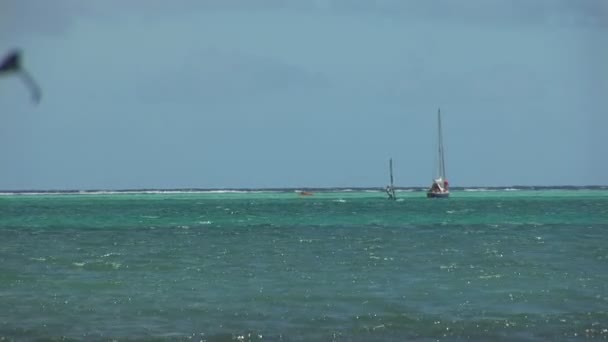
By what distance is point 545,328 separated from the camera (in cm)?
2195

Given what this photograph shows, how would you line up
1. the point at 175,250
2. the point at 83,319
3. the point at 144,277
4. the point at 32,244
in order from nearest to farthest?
the point at 83,319, the point at 144,277, the point at 175,250, the point at 32,244

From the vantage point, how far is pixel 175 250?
149ft

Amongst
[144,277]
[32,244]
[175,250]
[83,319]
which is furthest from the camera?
[32,244]

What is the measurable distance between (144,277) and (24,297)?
19.2 ft

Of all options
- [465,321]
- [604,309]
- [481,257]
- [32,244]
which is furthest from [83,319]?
[32,244]

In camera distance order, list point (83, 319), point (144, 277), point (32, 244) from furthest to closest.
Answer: point (32, 244), point (144, 277), point (83, 319)

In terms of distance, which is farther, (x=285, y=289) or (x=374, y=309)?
(x=285, y=289)

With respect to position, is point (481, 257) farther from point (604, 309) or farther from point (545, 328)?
point (545, 328)

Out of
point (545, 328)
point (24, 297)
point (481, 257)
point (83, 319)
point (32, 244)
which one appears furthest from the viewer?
point (32, 244)

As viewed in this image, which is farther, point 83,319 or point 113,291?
point 113,291

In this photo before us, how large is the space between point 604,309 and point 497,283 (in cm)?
602

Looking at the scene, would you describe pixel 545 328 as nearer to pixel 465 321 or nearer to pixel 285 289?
pixel 465 321

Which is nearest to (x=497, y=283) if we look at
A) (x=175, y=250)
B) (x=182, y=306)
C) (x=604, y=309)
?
(x=604, y=309)

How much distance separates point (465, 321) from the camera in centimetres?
2297
